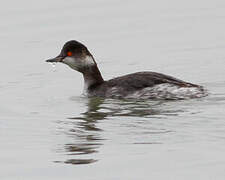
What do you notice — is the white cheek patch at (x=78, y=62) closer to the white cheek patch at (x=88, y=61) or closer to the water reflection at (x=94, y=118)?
the white cheek patch at (x=88, y=61)

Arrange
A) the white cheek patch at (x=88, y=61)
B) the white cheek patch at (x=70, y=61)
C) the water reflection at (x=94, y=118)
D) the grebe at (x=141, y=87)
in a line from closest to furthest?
the water reflection at (x=94, y=118) → the grebe at (x=141, y=87) → the white cheek patch at (x=70, y=61) → the white cheek patch at (x=88, y=61)

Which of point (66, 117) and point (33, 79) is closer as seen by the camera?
point (66, 117)

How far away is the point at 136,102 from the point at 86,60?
1.52m

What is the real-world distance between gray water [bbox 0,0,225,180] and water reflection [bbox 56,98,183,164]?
0.05 ft

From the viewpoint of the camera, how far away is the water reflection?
35.5 feet

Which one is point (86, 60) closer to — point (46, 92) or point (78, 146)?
point (46, 92)

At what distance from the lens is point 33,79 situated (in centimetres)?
1656

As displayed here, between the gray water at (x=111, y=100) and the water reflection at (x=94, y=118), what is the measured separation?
0.05ft

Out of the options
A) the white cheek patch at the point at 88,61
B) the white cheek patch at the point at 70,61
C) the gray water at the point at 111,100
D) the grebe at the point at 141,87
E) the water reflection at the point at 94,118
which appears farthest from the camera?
the white cheek patch at the point at 88,61

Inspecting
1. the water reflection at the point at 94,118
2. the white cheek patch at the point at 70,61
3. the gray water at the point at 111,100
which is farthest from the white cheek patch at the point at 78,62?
the water reflection at the point at 94,118

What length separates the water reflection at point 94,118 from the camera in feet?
35.5

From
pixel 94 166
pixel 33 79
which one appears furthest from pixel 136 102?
pixel 94 166

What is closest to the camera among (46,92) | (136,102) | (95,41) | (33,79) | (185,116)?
(185,116)

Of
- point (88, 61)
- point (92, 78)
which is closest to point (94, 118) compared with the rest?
point (92, 78)
